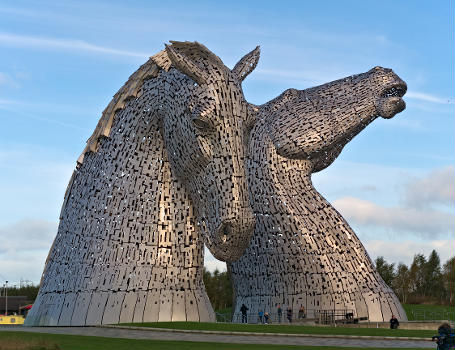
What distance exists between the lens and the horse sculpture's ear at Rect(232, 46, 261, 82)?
13.1 m

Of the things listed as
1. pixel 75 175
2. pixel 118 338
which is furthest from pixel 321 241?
pixel 118 338

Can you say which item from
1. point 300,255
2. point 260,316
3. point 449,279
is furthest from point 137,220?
point 449,279

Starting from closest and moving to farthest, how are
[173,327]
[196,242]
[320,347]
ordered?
[320,347]
[173,327]
[196,242]

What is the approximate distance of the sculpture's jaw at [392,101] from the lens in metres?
21.2

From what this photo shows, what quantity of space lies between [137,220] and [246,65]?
145 inches

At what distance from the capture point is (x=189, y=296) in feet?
44.4

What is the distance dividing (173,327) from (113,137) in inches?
154

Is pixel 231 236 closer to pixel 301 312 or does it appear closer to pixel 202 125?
pixel 202 125

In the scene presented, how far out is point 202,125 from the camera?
1151 centimetres

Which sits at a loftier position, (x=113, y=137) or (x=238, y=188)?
(x=113, y=137)

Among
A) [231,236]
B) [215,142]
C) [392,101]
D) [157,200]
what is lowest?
[231,236]

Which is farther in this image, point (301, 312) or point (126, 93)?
point (301, 312)

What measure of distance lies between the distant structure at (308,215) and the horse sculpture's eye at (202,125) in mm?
8649

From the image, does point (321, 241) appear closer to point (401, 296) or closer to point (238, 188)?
point (238, 188)
